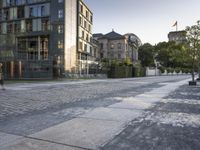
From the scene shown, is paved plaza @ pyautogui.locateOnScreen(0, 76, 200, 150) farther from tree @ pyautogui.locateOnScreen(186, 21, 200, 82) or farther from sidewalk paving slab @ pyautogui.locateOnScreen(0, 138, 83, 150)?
tree @ pyautogui.locateOnScreen(186, 21, 200, 82)

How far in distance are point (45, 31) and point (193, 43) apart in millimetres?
32827

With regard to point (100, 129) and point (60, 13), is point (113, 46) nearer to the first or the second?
point (60, 13)

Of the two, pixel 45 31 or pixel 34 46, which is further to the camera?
pixel 34 46

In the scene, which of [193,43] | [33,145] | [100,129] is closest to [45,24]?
[193,43]

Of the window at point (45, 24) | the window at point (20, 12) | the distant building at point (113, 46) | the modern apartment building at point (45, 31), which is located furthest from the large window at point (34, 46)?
the distant building at point (113, 46)

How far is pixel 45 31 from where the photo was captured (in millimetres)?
47188

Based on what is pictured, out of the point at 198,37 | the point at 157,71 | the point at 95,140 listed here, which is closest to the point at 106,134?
the point at 95,140

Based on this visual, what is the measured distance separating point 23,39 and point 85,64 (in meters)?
13.5

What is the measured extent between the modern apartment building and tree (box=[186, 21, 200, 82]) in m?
25.4

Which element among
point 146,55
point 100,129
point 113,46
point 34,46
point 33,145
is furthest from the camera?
point 146,55

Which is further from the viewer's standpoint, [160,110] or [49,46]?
[49,46]

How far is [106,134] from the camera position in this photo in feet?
16.1

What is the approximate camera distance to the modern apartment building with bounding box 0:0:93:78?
4547cm

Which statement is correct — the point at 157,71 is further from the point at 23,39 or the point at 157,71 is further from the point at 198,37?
the point at 198,37
